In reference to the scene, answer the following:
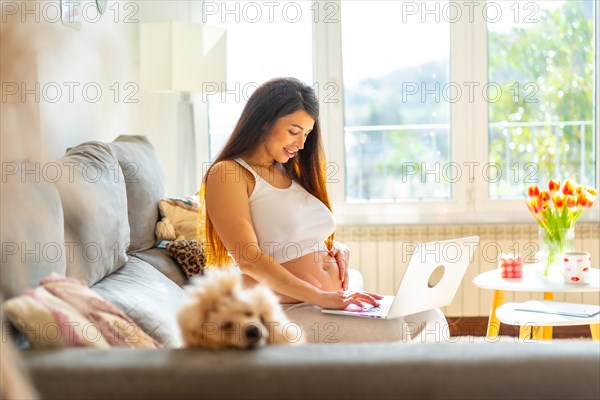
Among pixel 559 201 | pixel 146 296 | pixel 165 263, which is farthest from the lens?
pixel 559 201

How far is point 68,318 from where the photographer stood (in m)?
1.26

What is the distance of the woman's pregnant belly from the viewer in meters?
2.14

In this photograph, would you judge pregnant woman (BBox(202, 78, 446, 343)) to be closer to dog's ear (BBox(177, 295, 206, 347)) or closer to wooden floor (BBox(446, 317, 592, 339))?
dog's ear (BBox(177, 295, 206, 347))

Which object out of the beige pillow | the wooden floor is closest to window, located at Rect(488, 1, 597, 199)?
the wooden floor

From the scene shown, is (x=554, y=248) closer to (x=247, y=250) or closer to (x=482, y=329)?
A: (x=482, y=329)

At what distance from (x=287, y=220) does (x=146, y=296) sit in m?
0.44

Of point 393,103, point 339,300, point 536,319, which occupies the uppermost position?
point 393,103

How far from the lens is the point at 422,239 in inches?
157

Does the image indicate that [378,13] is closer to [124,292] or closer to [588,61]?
[588,61]

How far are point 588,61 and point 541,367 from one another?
3.33 meters

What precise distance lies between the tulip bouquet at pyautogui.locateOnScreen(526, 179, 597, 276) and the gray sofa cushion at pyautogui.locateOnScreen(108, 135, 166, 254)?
1436mm

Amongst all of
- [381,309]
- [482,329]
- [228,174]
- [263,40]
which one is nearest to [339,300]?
[381,309]

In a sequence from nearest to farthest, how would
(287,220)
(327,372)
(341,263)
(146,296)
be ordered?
(327,372) < (146,296) < (287,220) < (341,263)

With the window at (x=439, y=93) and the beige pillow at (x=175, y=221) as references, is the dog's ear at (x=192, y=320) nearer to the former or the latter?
the beige pillow at (x=175, y=221)
